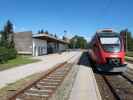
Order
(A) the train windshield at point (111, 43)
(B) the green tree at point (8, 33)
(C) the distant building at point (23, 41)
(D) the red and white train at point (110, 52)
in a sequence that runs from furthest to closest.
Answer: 1. (C) the distant building at point (23, 41)
2. (B) the green tree at point (8, 33)
3. (A) the train windshield at point (111, 43)
4. (D) the red and white train at point (110, 52)

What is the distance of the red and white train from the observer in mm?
18156

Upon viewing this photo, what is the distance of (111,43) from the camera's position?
19188 millimetres

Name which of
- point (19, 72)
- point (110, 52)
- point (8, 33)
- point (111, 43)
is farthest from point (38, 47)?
point (110, 52)

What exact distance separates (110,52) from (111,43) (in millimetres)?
903

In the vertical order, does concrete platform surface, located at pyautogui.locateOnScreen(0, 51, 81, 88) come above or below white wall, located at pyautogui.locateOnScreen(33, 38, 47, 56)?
below

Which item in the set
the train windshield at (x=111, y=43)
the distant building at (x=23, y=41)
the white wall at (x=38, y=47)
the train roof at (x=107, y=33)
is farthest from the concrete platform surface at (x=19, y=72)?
the white wall at (x=38, y=47)

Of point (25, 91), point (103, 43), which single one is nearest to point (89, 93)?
point (25, 91)

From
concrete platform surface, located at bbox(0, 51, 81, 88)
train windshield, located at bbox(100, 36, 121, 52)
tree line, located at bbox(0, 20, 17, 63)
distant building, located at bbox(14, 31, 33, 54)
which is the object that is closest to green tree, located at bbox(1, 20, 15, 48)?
tree line, located at bbox(0, 20, 17, 63)

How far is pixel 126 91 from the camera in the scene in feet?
36.4

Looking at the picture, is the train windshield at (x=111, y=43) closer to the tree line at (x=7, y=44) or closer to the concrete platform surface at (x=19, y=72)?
the concrete platform surface at (x=19, y=72)

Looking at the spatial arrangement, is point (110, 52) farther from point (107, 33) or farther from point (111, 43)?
point (107, 33)

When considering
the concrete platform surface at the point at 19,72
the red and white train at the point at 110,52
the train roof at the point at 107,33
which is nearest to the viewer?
the concrete platform surface at the point at 19,72

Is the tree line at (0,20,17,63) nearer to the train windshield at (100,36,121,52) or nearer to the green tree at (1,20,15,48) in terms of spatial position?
the green tree at (1,20,15,48)

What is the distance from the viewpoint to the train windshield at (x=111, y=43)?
18875mm
